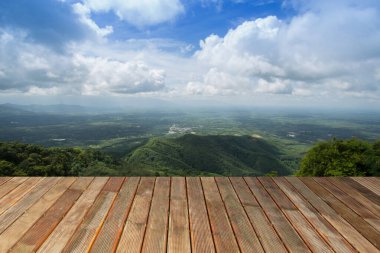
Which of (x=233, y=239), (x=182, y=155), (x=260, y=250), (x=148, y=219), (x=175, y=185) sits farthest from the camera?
(x=182, y=155)

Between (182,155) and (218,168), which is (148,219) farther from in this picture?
(182,155)

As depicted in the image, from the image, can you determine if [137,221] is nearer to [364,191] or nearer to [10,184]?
[10,184]

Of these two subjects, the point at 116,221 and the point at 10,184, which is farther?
the point at 10,184

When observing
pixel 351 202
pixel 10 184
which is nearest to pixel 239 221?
pixel 351 202

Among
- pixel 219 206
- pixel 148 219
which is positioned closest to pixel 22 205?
→ pixel 148 219

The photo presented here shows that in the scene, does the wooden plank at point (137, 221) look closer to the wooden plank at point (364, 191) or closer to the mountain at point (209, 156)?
the wooden plank at point (364, 191)

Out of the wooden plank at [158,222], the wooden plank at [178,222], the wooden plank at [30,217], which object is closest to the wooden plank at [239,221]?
the wooden plank at [178,222]
